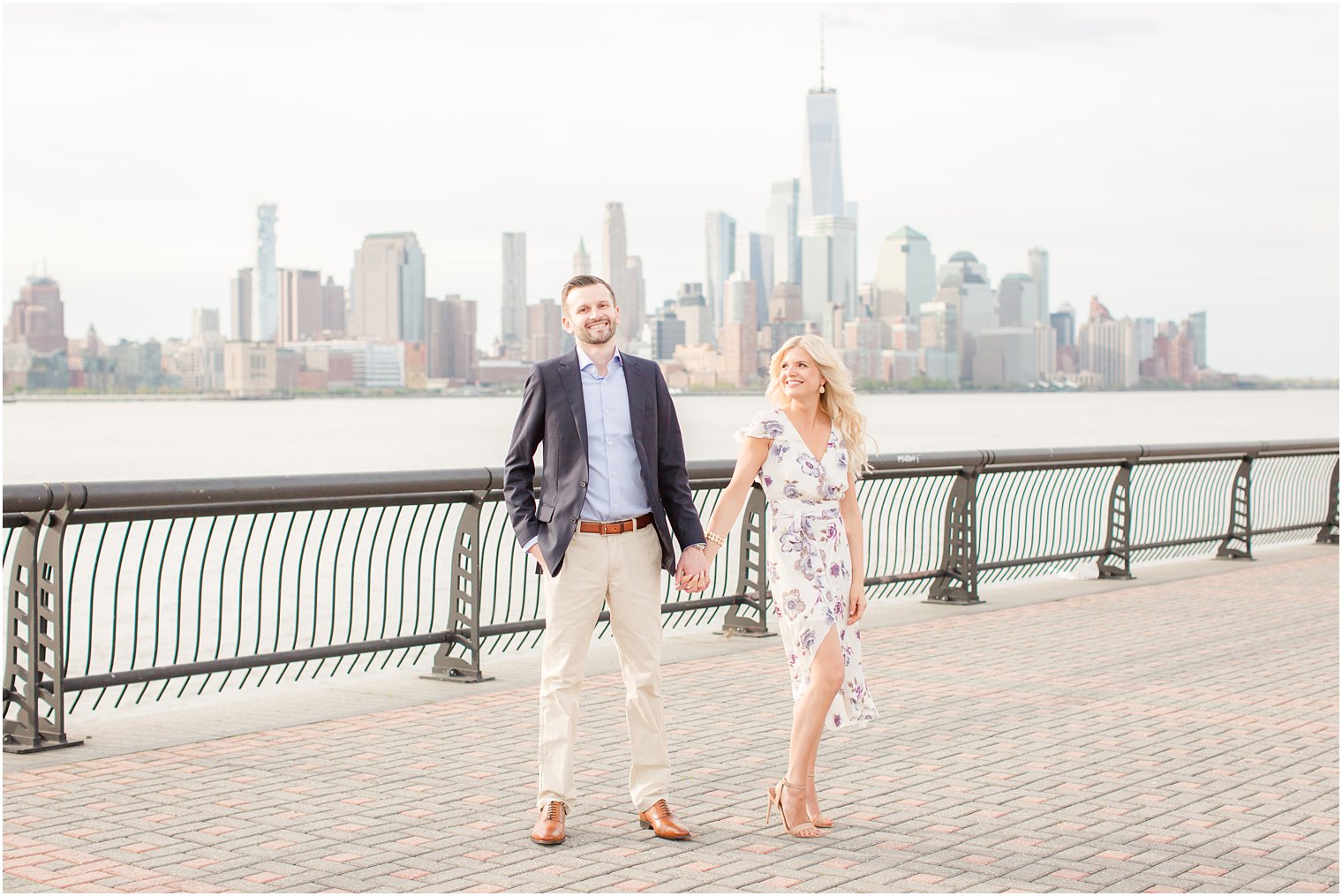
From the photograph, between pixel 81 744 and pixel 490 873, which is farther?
pixel 81 744

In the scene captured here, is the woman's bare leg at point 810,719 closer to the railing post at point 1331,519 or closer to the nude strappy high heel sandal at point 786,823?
the nude strappy high heel sandal at point 786,823

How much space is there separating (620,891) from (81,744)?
3.30 m

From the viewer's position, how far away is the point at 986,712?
8.10 metres

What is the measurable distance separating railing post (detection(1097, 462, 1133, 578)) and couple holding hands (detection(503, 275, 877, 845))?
8598 millimetres

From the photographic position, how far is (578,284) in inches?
219

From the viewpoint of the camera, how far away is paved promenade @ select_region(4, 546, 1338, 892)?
17.2ft

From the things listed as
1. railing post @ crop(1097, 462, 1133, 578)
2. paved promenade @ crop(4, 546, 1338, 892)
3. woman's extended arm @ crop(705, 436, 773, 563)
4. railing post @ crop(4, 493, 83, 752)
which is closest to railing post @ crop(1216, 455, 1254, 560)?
railing post @ crop(1097, 462, 1133, 578)

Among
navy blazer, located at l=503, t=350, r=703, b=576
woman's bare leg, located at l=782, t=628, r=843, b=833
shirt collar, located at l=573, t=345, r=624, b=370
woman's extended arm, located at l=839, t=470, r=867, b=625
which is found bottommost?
woman's bare leg, located at l=782, t=628, r=843, b=833

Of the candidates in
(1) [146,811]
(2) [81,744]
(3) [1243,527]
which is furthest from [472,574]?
(3) [1243,527]

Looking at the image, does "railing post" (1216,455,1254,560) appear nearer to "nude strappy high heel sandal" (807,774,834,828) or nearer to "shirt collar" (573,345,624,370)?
"nude strappy high heel sandal" (807,774,834,828)

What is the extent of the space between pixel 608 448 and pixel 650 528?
33cm

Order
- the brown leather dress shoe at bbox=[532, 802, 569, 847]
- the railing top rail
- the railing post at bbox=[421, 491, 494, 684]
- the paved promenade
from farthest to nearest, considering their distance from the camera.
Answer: the railing post at bbox=[421, 491, 494, 684] → the railing top rail → the brown leather dress shoe at bbox=[532, 802, 569, 847] → the paved promenade

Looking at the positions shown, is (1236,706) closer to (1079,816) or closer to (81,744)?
(1079,816)

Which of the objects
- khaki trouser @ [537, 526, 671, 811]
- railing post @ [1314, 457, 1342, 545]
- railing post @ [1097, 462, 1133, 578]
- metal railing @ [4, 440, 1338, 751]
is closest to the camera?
khaki trouser @ [537, 526, 671, 811]
